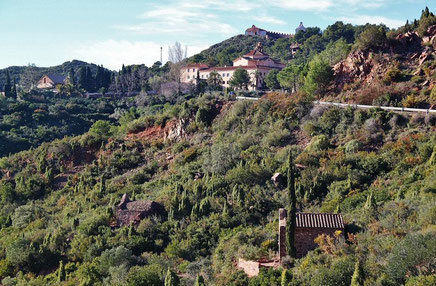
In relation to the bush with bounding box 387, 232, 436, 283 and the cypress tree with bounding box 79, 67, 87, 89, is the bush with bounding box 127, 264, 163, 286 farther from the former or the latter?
the cypress tree with bounding box 79, 67, 87, 89

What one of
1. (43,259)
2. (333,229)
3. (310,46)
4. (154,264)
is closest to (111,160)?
(43,259)

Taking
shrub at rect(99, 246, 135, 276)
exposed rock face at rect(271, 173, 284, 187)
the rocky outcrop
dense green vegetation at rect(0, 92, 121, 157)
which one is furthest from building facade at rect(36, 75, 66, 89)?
shrub at rect(99, 246, 135, 276)

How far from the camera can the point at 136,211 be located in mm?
31359

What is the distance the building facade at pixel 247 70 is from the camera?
238 feet

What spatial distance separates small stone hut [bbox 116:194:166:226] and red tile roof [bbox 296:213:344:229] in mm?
11765

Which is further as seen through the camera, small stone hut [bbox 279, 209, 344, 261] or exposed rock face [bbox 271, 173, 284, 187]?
exposed rock face [bbox 271, 173, 284, 187]

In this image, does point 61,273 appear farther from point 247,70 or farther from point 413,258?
point 247,70

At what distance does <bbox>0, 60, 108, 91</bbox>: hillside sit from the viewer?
4375 inches

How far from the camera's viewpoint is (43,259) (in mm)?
29266

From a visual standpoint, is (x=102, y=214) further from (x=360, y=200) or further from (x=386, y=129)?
(x=386, y=129)

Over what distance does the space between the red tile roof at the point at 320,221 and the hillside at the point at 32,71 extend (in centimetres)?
9228

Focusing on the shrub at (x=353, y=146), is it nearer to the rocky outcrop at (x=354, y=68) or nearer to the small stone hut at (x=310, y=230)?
the rocky outcrop at (x=354, y=68)

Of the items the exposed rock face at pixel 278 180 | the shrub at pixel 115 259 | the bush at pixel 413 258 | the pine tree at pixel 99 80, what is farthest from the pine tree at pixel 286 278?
the pine tree at pixel 99 80

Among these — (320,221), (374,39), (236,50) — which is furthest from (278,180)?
(236,50)
